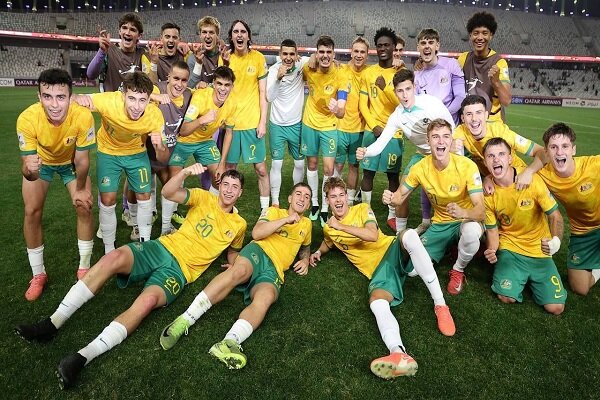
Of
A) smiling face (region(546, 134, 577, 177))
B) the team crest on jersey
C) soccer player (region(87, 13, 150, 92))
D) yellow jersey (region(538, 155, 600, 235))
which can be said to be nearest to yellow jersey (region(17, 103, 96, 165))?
soccer player (region(87, 13, 150, 92))

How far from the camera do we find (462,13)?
4641 centimetres

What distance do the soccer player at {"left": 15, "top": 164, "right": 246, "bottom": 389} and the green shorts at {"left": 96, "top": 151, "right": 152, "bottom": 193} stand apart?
0.77 m

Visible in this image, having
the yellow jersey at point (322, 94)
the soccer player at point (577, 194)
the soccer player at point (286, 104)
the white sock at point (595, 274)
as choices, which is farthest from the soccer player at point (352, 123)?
the white sock at point (595, 274)

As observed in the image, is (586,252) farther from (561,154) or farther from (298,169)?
(298,169)

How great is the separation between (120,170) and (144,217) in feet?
1.76

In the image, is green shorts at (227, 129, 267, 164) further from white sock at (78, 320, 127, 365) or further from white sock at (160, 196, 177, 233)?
white sock at (78, 320, 127, 365)

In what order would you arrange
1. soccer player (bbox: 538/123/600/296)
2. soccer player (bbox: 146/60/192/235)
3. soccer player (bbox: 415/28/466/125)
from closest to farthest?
soccer player (bbox: 538/123/600/296) → soccer player (bbox: 146/60/192/235) → soccer player (bbox: 415/28/466/125)

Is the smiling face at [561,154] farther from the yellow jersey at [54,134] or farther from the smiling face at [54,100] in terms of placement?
the smiling face at [54,100]

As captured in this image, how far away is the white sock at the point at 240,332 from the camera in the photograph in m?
2.78

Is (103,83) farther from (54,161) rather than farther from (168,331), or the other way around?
(168,331)

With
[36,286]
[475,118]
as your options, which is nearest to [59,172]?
[36,286]

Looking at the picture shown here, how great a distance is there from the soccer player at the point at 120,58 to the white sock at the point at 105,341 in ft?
10.5

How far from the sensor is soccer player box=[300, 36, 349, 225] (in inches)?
208

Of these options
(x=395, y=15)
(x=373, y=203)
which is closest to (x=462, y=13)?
(x=395, y=15)
